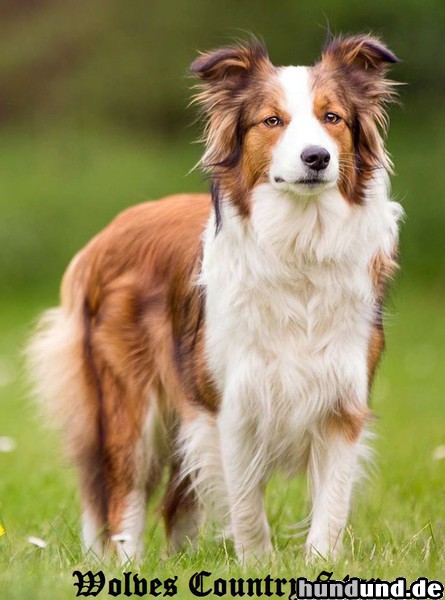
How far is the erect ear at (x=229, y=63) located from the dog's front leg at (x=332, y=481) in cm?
165

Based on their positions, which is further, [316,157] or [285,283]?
[285,283]

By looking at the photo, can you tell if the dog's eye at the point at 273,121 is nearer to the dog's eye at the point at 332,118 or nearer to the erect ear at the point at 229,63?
the dog's eye at the point at 332,118

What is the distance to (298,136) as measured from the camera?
491 cm

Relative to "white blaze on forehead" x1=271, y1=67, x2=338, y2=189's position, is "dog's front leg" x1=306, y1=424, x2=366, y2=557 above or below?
below

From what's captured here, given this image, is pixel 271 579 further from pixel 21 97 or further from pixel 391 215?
pixel 21 97

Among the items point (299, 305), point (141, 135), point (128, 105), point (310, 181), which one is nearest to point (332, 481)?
point (299, 305)

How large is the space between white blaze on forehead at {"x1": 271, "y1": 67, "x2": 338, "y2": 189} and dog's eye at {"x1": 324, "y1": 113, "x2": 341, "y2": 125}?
0.20ft

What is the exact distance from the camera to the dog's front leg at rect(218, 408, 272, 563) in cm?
538

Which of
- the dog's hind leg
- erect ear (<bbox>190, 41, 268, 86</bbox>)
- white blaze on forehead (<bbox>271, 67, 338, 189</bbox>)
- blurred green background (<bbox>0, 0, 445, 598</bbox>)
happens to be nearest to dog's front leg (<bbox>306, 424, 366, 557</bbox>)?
the dog's hind leg

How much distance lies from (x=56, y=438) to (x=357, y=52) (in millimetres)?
2650

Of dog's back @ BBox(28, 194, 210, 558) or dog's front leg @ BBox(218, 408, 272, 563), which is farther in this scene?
dog's back @ BBox(28, 194, 210, 558)

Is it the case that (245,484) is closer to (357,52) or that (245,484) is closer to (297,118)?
(297,118)

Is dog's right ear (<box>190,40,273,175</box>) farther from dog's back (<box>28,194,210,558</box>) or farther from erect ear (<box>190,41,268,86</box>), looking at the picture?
dog's back (<box>28,194,210,558</box>)

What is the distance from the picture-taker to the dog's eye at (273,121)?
199 inches
